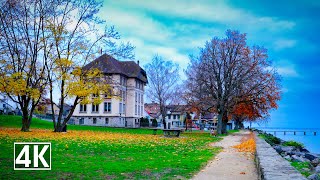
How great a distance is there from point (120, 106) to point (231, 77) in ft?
128

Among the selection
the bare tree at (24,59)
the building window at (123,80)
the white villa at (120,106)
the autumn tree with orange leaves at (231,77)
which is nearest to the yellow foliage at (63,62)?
the bare tree at (24,59)

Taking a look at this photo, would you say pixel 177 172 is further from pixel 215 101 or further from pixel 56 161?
pixel 215 101

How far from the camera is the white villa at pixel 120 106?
77312 millimetres

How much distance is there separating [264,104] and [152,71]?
2456 cm

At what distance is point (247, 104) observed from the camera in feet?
153

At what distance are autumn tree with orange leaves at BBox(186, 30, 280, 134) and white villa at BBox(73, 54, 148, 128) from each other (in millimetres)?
31139

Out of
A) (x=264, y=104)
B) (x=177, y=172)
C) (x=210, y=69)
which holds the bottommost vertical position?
(x=177, y=172)

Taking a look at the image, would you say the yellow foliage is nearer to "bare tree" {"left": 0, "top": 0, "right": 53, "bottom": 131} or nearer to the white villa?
"bare tree" {"left": 0, "top": 0, "right": 53, "bottom": 131}

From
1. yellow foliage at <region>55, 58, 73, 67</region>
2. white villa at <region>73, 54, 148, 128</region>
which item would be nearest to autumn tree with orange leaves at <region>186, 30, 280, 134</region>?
yellow foliage at <region>55, 58, 73, 67</region>

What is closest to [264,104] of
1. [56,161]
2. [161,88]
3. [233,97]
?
[233,97]

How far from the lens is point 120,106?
7894 cm

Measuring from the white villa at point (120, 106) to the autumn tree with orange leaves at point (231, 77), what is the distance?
31139mm

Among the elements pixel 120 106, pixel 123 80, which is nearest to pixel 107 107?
pixel 120 106

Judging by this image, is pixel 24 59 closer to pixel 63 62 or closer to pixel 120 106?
pixel 63 62
